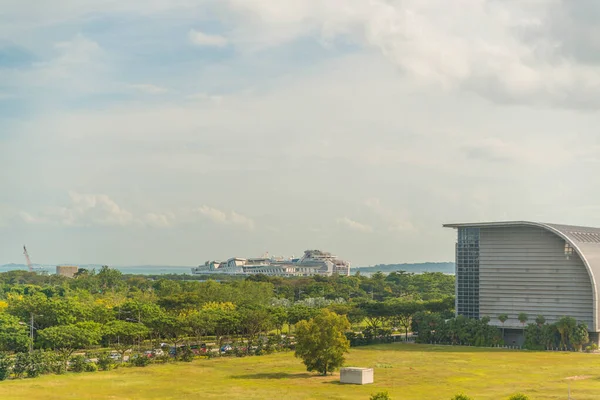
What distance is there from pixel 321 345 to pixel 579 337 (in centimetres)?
4487

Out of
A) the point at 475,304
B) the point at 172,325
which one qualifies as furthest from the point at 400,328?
the point at 172,325

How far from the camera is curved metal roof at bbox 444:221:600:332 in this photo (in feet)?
358

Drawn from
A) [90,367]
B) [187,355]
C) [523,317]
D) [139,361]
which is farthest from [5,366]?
[523,317]

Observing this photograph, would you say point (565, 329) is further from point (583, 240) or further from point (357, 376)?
point (357, 376)

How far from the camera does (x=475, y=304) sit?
12044 cm

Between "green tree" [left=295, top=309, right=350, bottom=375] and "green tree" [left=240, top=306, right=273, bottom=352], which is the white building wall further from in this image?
"green tree" [left=295, top=309, right=350, bottom=375]

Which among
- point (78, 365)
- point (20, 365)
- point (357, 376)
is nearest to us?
point (357, 376)

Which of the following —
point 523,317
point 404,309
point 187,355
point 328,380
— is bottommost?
point 328,380

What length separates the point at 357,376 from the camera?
239ft

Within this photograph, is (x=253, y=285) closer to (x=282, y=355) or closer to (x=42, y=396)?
(x=282, y=355)

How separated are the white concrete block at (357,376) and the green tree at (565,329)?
44.0 m

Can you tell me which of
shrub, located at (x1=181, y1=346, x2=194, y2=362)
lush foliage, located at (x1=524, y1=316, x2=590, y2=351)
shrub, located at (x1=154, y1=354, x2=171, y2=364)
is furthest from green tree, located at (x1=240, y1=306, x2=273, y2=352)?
lush foliage, located at (x1=524, y1=316, x2=590, y2=351)

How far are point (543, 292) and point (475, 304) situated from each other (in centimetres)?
1137

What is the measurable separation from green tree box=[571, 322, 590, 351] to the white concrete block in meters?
44.6
